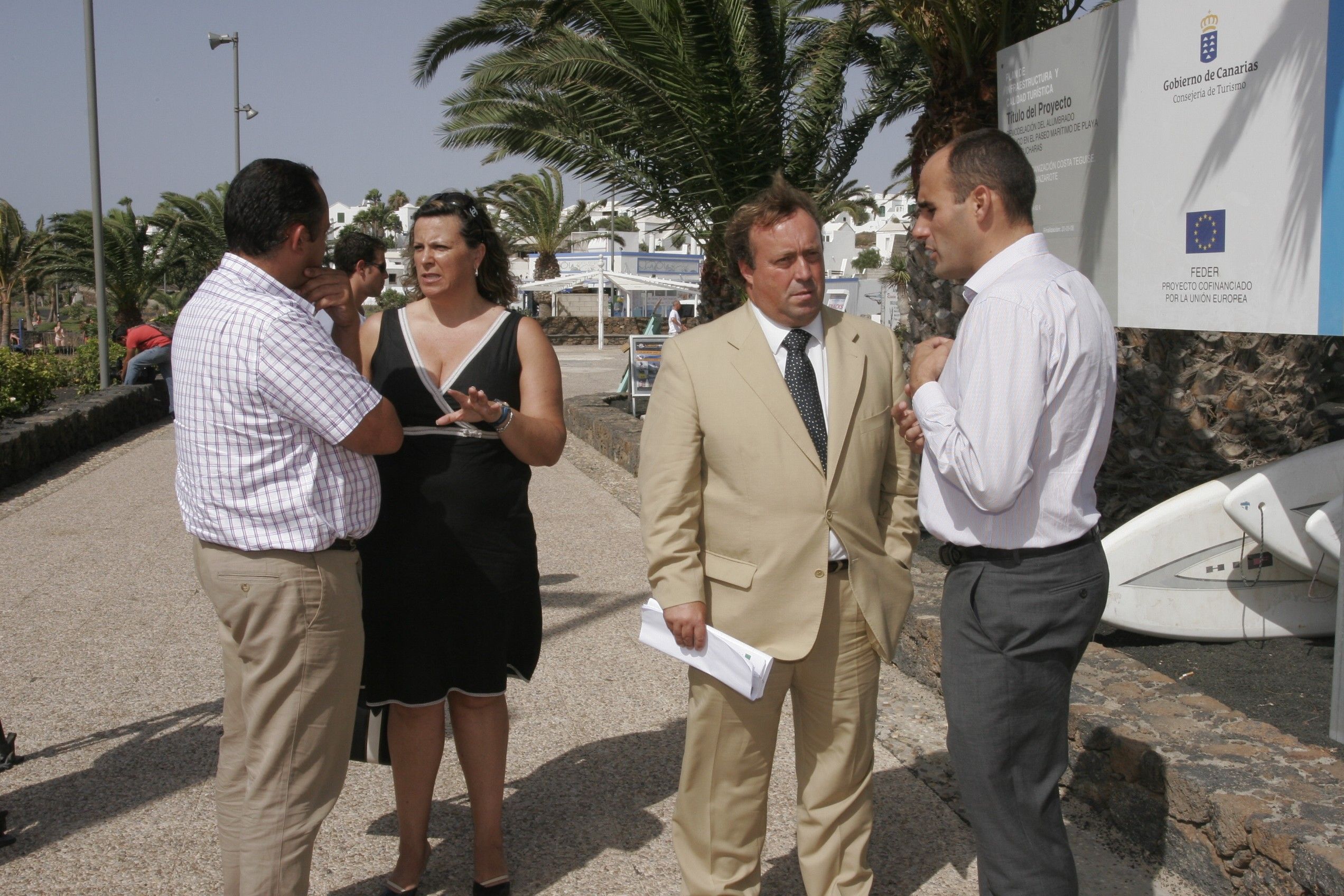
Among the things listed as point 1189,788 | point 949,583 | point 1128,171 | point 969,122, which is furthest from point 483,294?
point 969,122

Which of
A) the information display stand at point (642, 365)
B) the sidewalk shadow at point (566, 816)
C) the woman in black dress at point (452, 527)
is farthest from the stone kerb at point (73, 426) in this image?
the woman in black dress at point (452, 527)

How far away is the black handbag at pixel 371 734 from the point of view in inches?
121

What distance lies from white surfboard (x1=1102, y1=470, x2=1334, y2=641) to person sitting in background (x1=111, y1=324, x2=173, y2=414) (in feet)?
45.6

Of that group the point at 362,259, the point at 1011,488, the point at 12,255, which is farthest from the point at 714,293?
the point at 12,255

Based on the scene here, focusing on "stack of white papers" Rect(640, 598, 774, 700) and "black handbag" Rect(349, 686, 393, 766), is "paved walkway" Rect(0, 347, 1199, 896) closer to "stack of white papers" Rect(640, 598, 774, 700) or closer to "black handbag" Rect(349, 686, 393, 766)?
"black handbag" Rect(349, 686, 393, 766)

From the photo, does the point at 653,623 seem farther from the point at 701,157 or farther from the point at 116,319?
the point at 116,319

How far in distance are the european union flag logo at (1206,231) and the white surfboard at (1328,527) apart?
1012 mm

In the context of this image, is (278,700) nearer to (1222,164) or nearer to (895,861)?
(895,861)

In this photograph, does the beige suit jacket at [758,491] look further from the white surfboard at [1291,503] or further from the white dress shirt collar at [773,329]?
the white surfboard at [1291,503]

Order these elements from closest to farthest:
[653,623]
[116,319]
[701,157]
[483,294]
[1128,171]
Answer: [653,623] < [483,294] < [1128,171] < [701,157] < [116,319]

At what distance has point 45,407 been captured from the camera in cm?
1262

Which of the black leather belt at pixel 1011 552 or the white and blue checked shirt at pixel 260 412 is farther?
the white and blue checked shirt at pixel 260 412

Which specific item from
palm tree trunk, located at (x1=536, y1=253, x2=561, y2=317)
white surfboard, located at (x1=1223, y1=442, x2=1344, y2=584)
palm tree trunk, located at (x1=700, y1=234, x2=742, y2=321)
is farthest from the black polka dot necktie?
palm tree trunk, located at (x1=536, y1=253, x2=561, y2=317)

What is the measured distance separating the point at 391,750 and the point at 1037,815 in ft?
5.72
